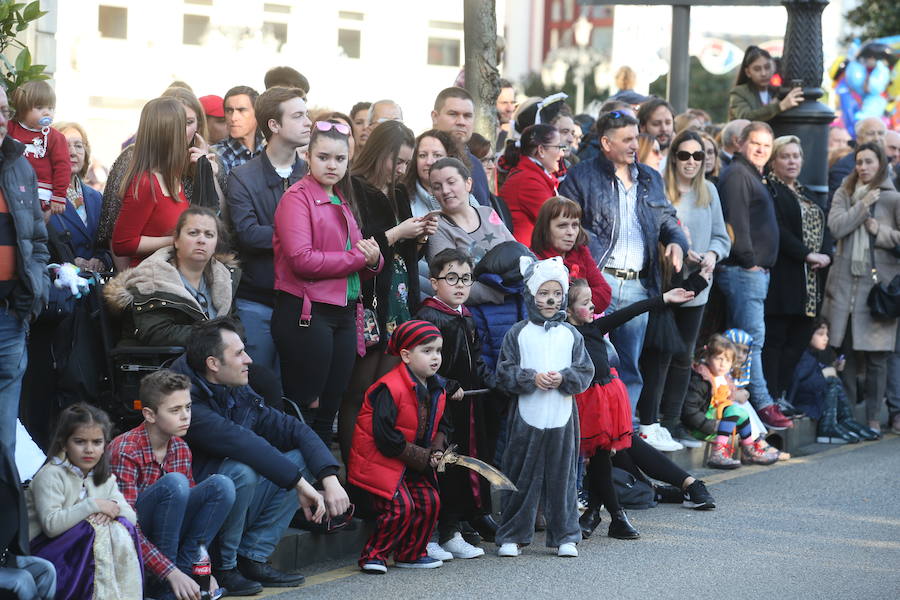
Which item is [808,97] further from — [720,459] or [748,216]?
[720,459]

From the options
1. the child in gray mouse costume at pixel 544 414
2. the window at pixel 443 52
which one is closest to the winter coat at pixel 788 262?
the child in gray mouse costume at pixel 544 414

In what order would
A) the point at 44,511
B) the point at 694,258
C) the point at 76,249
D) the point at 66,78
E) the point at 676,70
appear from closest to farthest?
1. the point at 44,511
2. the point at 76,249
3. the point at 694,258
4. the point at 676,70
5. the point at 66,78

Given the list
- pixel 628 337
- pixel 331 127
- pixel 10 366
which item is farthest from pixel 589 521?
pixel 10 366

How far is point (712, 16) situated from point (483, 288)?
70550 mm

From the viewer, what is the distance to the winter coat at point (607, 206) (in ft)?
33.1

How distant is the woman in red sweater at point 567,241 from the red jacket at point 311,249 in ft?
4.91

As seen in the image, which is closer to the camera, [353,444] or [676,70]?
[353,444]

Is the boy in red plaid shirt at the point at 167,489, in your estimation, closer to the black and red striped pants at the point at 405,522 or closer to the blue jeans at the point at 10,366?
the blue jeans at the point at 10,366

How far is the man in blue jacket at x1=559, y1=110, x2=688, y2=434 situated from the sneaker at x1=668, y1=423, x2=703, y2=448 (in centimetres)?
78

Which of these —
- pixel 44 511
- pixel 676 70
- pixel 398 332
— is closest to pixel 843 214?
pixel 676 70

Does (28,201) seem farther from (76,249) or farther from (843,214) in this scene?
(843,214)

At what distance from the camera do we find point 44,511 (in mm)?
5867

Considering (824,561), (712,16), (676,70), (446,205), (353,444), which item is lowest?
Answer: (824,561)

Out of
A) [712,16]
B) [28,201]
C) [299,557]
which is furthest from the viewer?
[712,16]
